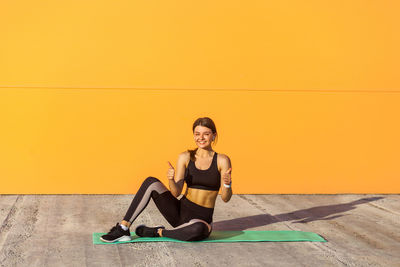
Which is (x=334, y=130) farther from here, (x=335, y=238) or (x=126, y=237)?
(x=126, y=237)

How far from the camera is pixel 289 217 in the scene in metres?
6.19

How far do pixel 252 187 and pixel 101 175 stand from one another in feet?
5.99

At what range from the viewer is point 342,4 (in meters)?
7.76

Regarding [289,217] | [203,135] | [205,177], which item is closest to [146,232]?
[205,177]

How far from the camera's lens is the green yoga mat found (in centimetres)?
499

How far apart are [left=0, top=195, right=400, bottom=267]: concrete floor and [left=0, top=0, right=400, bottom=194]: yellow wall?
36 cm

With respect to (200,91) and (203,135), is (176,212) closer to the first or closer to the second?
(203,135)

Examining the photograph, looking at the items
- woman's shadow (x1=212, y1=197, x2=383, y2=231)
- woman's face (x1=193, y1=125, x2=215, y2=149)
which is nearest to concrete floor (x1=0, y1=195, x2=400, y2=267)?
woman's shadow (x1=212, y1=197, x2=383, y2=231)

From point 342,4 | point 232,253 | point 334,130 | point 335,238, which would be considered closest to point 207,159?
point 232,253

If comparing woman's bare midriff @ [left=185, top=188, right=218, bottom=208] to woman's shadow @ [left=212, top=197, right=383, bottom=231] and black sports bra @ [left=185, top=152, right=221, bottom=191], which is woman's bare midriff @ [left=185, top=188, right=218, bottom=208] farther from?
woman's shadow @ [left=212, top=197, right=383, bottom=231]

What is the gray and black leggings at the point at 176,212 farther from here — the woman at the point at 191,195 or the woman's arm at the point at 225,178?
the woman's arm at the point at 225,178

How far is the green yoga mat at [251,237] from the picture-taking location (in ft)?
16.4

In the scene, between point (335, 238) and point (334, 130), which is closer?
point (335, 238)

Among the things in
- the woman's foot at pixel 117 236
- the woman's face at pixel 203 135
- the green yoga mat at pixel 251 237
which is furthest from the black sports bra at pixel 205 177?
the woman's foot at pixel 117 236
